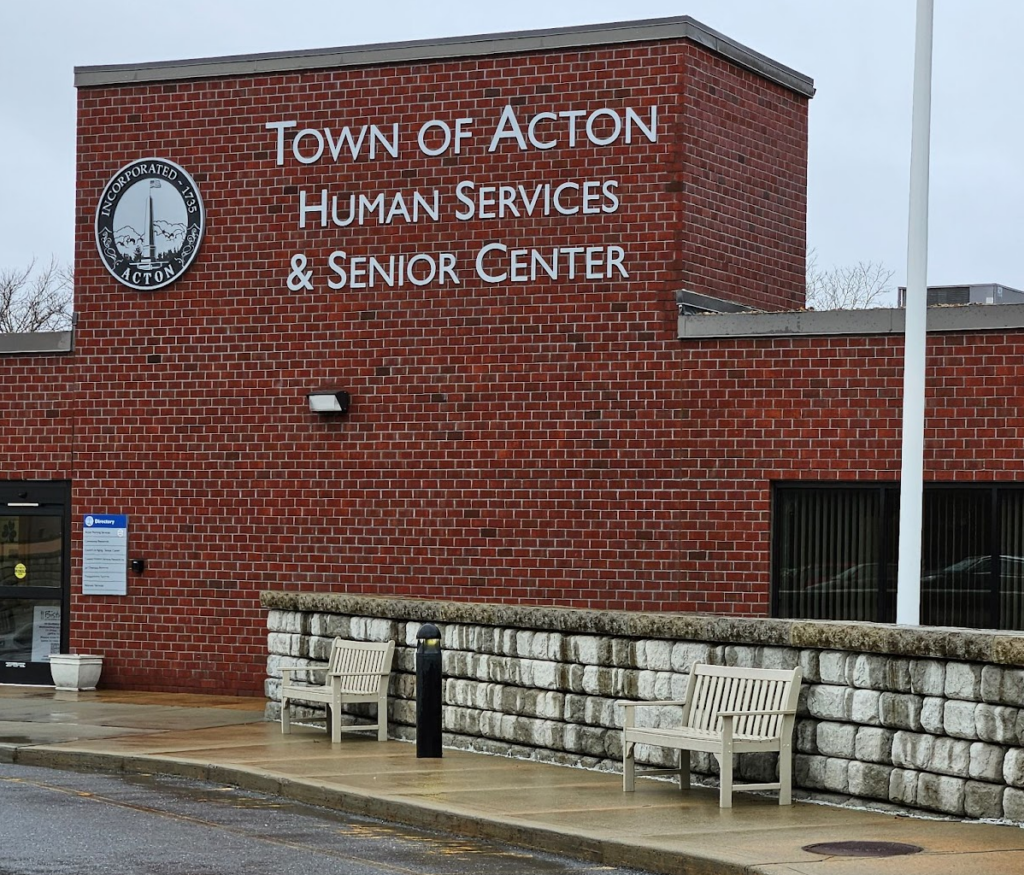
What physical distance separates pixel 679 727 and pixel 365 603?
4231 mm

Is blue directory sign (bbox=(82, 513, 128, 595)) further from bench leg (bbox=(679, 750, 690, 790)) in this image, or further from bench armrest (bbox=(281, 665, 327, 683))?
bench leg (bbox=(679, 750, 690, 790))

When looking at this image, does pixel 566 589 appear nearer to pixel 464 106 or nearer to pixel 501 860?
pixel 464 106

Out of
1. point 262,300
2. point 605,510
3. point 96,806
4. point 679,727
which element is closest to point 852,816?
point 679,727

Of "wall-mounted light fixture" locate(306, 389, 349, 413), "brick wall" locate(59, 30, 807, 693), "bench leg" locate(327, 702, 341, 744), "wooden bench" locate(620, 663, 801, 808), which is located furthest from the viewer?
"wall-mounted light fixture" locate(306, 389, 349, 413)

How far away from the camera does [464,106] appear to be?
1919cm

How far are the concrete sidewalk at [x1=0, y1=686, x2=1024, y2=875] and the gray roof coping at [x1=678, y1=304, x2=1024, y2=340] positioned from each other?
5.37 meters

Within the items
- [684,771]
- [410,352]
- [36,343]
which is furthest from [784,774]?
[36,343]

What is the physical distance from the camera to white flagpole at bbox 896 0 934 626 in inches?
531

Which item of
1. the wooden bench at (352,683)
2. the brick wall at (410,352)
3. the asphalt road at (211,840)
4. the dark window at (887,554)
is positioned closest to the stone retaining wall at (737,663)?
the wooden bench at (352,683)

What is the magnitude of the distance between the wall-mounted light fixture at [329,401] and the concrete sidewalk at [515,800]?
357 centimetres

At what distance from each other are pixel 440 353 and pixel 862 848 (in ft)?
33.5

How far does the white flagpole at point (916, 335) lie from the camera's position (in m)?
13.5

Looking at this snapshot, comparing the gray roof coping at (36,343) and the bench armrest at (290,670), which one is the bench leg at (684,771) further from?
the gray roof coping at (36,343)

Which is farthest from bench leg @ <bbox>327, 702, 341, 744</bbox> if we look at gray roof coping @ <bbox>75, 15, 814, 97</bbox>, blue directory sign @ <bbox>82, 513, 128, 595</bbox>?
gray roof coping @ <bbox>75, 15, 814, 97</bbox>
